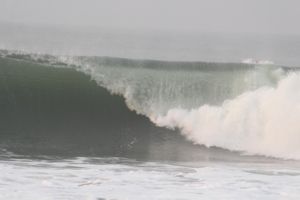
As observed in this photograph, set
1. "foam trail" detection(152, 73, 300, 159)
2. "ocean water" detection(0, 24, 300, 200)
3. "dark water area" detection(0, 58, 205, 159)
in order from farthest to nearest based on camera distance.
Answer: "foam trail" detection(152, 73, 300, 159) < "dark water area" detection(0, 58, 205, 159) < "ocean water" detection(0, 24, 300, 200)

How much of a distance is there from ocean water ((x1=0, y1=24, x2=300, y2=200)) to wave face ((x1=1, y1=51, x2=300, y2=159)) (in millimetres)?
21

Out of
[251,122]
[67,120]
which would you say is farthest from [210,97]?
[67,120]

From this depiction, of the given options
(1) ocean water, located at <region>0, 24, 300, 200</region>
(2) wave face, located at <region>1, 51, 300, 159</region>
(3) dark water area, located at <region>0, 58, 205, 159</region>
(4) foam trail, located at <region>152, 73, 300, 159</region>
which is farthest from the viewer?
(2) wave face, located at <region>1, 51, 300, 159</region>

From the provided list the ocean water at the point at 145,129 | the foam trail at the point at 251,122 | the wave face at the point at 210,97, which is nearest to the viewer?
the ocean water at the point at 145,129

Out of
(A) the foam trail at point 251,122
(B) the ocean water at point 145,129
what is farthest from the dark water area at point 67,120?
(A) the foam trail at point 251,122

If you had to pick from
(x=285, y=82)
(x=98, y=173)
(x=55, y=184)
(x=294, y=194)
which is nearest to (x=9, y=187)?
(x=55, y=184)

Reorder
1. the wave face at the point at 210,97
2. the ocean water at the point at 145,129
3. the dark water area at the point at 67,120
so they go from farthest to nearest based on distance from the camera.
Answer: the wave face at the point at 210,97 < the dark water area at the point at 67,120 < the ocean water at the point at 145,129

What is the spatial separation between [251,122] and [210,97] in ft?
4.08

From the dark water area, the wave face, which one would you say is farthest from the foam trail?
the dark water area

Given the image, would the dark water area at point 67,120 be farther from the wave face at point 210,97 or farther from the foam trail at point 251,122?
the foam trail at point 251,122

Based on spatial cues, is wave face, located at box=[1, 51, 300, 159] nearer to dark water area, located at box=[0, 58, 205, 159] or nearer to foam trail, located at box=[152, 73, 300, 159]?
foam trail, located at box=[152, 73, 300, 159]

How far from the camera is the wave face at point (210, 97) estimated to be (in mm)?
11812

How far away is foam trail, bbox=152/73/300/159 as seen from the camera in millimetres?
11555

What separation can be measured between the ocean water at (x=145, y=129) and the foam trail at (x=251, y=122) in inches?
0.8
